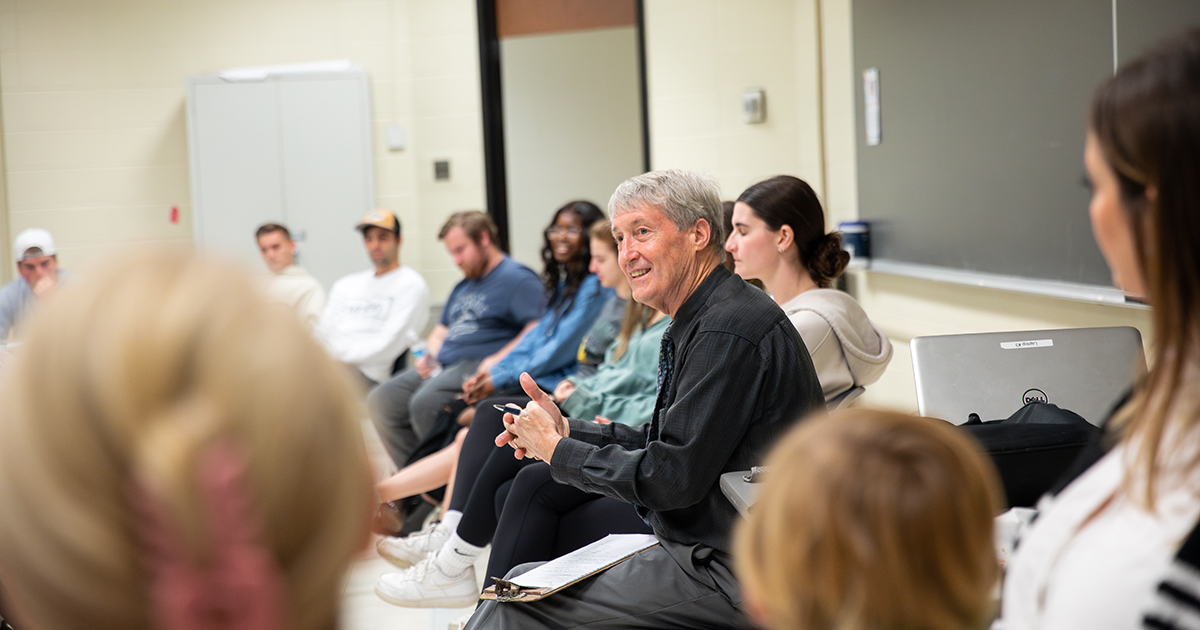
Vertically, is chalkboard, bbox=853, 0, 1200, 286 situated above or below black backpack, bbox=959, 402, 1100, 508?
above

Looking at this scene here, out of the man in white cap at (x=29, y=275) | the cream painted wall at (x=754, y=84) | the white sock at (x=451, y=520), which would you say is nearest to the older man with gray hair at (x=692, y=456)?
the white sock at (x=451, y=520)

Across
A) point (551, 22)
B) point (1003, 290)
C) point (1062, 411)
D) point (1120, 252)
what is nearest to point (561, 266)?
point (1003, 290)

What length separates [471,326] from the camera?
4.40 m

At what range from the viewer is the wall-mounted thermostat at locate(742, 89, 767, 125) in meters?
5.16

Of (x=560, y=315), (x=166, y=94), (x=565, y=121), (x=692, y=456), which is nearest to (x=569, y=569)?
(x=692, y=456)

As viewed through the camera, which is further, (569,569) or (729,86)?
(729,86)

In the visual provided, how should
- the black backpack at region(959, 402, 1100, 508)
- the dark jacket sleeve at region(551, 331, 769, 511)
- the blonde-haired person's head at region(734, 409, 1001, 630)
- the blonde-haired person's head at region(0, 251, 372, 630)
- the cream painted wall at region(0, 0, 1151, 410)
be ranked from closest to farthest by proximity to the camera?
the blonde-haired person's head at region(0, 251, 372, 630) → the blonde-haired person's head at region(734, 409, 1001, 630) → the black backpack at region(959, 402, 1100, 508) → the dark jacket sleeve at region(551, 331, 769, 511) → the cream painted wall at region(0, 0, 1151, 410)

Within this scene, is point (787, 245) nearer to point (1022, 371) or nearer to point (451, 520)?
point (1022, 371)

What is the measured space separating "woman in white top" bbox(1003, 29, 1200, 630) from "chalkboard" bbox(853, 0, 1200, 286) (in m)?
1.55

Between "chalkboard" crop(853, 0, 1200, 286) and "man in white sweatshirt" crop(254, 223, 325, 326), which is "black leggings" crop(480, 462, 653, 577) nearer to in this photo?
"chalkboard" crop(853, 0, 1200, 286)

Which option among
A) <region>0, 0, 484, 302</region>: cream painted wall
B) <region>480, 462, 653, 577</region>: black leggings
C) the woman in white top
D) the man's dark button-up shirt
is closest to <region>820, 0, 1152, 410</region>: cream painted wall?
<region>480, 462, 653, 577</region>: black leggings

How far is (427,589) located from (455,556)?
121mm

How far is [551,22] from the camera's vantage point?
5.84 metres

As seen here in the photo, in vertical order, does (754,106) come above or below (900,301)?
above
